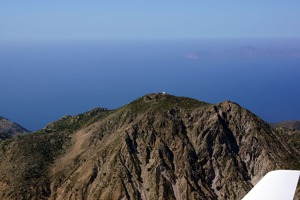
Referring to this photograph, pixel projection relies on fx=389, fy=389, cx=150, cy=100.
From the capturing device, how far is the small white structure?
119ft

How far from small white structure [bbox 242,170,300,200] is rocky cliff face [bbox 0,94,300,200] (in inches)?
1519

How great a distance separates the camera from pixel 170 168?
275ft

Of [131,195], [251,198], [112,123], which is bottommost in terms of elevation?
[131,195]

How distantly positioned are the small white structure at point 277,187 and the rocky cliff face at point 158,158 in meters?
38.6

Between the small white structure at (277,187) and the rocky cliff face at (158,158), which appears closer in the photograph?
the small white structure at (277,187)

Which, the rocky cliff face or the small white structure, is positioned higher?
the small white structure

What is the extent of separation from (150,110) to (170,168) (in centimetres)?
1752

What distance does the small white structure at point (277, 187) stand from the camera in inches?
1432

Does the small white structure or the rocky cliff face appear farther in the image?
the rocky cliff face

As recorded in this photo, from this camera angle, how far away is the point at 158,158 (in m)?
84.4

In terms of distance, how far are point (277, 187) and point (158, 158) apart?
156 feet

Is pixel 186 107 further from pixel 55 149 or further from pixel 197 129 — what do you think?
pixel 55 149

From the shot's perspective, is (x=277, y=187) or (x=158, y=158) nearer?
(x=277, y=187)

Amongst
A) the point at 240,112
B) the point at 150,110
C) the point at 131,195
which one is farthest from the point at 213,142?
the point at 131,195
